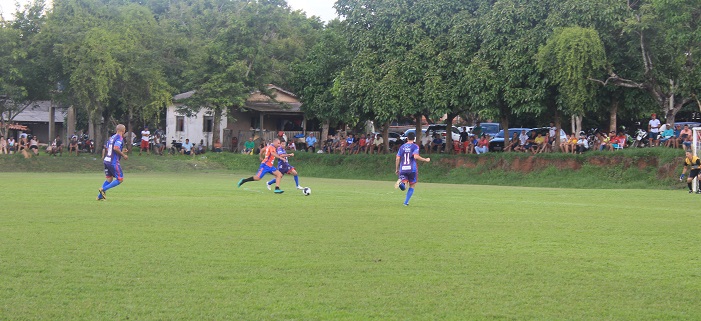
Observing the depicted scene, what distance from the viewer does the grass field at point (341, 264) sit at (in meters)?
8.89

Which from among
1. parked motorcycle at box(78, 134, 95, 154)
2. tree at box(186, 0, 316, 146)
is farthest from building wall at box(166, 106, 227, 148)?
parked motorcycle at box(78, 134, 95, 154)

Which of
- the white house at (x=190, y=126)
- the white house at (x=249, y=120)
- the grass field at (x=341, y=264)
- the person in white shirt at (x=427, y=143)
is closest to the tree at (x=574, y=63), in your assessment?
the person in white shirt at (x=427, y=143)

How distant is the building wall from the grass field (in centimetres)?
5159

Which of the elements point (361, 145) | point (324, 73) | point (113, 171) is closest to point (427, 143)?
point (361, 145)

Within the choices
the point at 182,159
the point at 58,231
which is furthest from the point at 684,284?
the point at 182,159

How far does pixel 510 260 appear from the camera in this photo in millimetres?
12164

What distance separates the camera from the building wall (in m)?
71.5

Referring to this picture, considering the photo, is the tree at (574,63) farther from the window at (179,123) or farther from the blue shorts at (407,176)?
the window at (179,123)

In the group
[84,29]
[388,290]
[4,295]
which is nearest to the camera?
[4,295]

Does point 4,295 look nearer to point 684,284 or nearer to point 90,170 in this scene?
point 684,284

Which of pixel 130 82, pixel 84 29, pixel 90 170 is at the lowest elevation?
pixel 90 170

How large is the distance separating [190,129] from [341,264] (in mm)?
62346

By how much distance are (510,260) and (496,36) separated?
3477cm

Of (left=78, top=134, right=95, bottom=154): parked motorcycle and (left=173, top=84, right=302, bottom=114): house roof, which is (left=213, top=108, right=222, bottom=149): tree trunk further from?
(left=78, top=134, right=95, bottom=154): parked motorcycle
